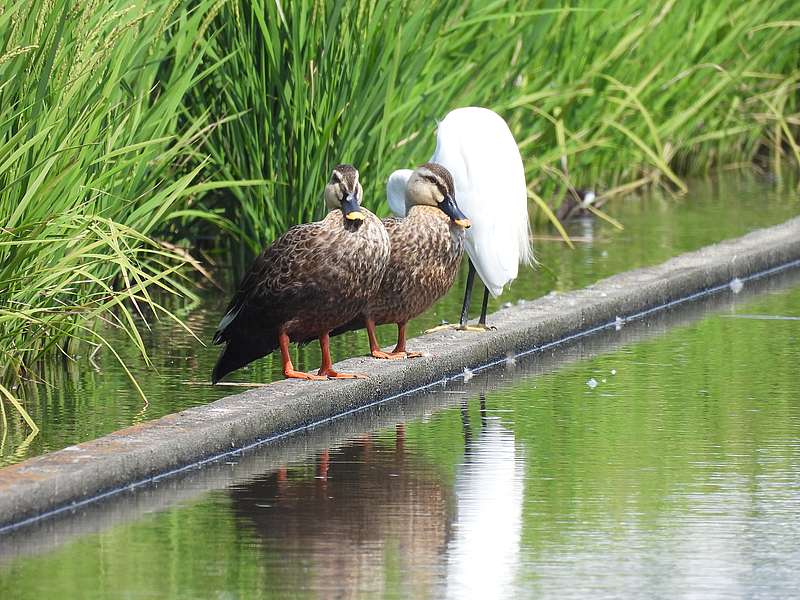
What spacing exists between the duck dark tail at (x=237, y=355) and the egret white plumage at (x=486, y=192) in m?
1.37

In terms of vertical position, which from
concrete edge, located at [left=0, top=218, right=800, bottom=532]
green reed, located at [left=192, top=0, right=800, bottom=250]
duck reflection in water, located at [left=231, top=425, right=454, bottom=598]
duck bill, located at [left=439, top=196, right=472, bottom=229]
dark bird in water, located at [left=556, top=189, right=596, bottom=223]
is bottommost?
duck reflection in water, located at [left=231, top=425, right=454, bottom=598]

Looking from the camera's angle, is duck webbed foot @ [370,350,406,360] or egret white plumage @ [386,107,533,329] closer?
duck webbed foot @ [370,350,406,360]

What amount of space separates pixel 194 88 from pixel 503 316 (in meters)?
2.24

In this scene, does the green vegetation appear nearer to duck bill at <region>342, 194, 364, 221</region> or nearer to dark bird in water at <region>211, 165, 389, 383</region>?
dark bird in water at <region>211, 165, 389, 383</region>

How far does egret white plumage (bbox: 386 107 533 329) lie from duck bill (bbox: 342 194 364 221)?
1.53m

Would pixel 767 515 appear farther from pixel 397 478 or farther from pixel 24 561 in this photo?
pixel 24 561

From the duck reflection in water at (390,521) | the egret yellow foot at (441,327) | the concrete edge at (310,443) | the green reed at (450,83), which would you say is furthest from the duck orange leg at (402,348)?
the green reed at (450,83)

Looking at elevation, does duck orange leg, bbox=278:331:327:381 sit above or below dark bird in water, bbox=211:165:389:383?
below

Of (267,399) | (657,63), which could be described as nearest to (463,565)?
(267,399)

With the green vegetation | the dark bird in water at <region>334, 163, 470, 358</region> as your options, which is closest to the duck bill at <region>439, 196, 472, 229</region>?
the dark bird in water at <region>334, 163, 470, 358</region>

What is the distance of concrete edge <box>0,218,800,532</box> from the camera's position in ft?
21.5

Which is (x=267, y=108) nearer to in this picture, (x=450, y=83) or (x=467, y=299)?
(x=450, y=83)

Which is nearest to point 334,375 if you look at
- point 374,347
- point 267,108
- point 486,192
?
point 374,347

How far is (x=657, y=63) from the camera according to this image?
14992 mm
